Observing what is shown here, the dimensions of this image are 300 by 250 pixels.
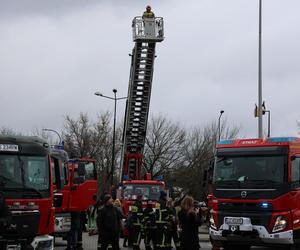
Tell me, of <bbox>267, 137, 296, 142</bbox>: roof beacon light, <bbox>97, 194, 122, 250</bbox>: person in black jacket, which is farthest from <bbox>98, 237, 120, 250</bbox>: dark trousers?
<bbox>267, 137, 296, 142</bbox>: roof beacon light

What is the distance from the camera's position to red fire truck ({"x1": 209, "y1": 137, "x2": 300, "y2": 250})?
14219 mm

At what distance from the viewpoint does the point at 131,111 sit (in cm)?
2434

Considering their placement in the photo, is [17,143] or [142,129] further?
[142,129]

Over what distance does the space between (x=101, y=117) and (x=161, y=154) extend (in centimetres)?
754

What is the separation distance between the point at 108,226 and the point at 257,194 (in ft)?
12.9

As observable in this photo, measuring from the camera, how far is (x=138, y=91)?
24.0m

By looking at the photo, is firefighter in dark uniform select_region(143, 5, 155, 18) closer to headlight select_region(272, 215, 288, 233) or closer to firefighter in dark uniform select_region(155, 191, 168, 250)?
firefighter in dark uniform select_region(155, 191, 168, 250)

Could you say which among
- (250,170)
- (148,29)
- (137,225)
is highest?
(148,29)

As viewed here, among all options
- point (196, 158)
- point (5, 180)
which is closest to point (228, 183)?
point (5, 180)

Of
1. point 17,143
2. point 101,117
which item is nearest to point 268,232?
point 17,143

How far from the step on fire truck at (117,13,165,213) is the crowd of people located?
181 centimetres

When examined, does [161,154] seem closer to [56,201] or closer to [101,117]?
[101,117]

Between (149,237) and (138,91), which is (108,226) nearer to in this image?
(149,237)

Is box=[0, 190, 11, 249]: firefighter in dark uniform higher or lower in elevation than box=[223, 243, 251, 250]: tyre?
Result: higher
